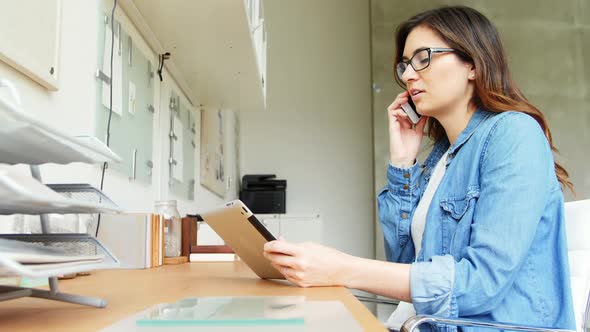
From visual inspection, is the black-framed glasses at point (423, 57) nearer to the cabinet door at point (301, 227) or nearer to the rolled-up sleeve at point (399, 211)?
the rolled-up sleeve at point (399, 211)

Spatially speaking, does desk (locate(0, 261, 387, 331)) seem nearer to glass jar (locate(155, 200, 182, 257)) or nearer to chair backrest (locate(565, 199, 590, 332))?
glass jar (locate(155, 200, 182, 257))

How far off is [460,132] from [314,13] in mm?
3999

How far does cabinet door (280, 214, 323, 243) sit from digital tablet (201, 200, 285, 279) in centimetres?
325

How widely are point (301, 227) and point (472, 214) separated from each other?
11.1ft

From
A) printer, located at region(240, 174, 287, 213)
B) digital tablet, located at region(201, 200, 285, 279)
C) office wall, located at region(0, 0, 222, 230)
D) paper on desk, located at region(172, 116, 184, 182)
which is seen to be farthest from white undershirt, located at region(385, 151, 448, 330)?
printer, located at region(240, 174, 287, 213)

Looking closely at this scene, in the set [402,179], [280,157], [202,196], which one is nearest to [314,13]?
[280,157]

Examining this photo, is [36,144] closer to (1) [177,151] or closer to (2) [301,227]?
(1) [177,151]

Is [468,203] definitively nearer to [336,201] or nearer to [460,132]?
[460,132]

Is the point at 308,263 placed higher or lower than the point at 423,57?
lower

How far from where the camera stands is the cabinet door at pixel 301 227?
4.43 m

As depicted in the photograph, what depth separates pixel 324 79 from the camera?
16.5ft

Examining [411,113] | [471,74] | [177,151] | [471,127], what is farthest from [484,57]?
[177,151]

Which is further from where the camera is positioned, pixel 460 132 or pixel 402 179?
pixel 402 179

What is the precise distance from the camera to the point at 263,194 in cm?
466
